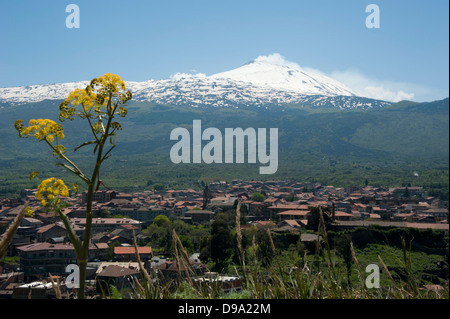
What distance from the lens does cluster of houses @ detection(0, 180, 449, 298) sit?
390cm

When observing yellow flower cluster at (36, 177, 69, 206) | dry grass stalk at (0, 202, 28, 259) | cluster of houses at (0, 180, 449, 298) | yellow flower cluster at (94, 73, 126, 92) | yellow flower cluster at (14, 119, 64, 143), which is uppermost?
yellow flower cluster at (94, 73, 126, 92)

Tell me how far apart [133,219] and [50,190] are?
2773 cm

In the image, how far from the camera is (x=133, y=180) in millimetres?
59750

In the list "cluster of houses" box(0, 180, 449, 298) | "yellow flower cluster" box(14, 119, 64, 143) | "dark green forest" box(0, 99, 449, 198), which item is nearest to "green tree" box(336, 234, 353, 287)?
"cluster of houses" box(0, 180, 449, 298)

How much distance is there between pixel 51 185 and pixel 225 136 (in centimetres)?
9641

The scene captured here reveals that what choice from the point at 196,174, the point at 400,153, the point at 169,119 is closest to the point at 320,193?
the point at 196,174

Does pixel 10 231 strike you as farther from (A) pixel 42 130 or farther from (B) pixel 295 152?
(B) pixel 295 152

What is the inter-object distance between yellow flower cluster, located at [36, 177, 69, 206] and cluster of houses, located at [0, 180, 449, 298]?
0.03m

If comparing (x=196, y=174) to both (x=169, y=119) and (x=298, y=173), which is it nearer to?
(x=298, y=173)

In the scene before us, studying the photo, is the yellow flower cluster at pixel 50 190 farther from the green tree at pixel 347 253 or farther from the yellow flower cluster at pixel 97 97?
the green tree at pixel 347 253

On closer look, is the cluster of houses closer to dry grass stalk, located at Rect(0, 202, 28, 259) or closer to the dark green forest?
dry grass stalk, located at Rect(0, 202, 28, 259)

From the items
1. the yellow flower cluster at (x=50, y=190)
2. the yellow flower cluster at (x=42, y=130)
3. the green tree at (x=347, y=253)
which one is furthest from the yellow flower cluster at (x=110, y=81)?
the green tree at (x=347, y=253)

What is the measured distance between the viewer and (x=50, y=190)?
1.09 meters

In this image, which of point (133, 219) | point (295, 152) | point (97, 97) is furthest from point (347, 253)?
point (295, 152)
